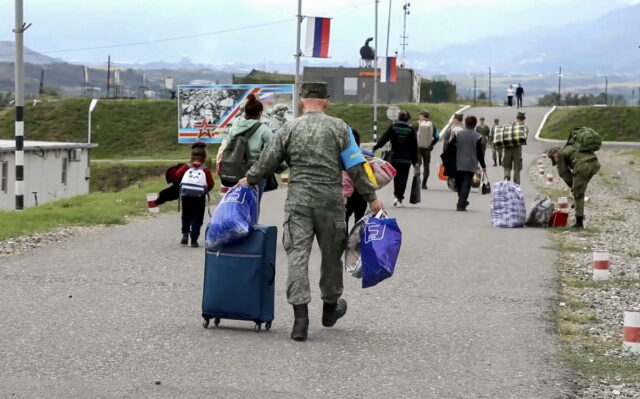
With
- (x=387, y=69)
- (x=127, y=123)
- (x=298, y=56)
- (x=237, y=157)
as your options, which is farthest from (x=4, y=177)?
(x=127, y=123)

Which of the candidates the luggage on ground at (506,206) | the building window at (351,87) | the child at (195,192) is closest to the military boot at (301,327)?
the child at (195,192)

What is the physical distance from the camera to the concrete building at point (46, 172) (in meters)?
42.4

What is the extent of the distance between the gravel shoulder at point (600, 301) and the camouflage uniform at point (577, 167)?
30.4 inches

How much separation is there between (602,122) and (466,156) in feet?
164

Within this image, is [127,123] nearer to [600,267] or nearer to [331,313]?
[600,267]

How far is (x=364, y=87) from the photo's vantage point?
3209 inches

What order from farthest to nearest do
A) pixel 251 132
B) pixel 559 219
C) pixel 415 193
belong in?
pixel 415 193 → pixel 559 219 → pixel 251 132

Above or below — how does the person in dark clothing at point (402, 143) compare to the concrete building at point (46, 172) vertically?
above

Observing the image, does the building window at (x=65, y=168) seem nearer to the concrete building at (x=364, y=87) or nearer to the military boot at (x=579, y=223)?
the military boot at (x=579, y=223)

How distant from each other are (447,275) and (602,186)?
26325 mm

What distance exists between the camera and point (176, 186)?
16328 millimetres

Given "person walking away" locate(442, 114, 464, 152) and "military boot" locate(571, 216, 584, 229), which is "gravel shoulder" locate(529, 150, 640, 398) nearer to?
"military boot" locate(571, 216, 584, 229)

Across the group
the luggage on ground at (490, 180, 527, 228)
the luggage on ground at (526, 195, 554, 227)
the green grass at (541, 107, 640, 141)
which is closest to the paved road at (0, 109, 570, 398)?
the luggage on ground at (490, 180, 527, 228)

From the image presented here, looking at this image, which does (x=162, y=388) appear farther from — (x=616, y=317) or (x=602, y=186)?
(x=602, y=186)
